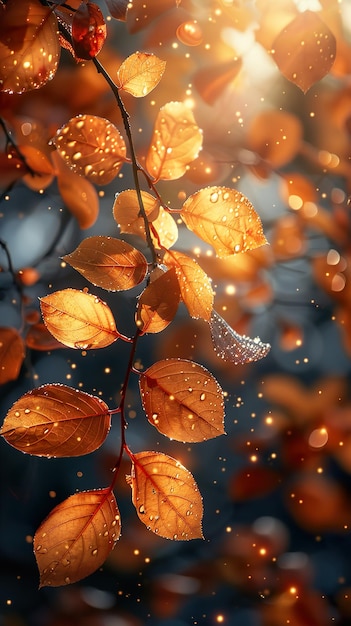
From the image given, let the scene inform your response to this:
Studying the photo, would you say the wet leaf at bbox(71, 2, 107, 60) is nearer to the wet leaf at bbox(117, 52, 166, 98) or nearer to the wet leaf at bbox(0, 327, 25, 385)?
the wet leaf at bbox(117, 52, 166, 98)

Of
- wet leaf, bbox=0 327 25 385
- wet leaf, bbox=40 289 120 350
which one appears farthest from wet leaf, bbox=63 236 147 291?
wet leaf, bbox=0 327 25 385

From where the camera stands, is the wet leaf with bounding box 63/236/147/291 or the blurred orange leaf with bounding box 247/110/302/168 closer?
A: the wet leaf with bounding box 63/236/147/291

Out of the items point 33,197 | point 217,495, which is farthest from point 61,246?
point 217,495

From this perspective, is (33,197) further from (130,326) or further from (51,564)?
(51,564)

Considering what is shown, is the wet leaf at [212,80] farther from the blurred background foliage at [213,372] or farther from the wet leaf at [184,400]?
the wet leaf at [184,400]

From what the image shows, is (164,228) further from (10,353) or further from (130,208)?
(10,353)

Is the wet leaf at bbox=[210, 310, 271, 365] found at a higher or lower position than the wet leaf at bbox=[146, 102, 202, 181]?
lower

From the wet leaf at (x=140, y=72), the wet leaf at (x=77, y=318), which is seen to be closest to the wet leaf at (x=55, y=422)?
the wet leaf at (x=77, y=318)

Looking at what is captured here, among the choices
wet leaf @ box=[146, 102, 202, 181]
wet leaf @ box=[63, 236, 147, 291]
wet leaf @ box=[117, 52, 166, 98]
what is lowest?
wet leaf @ box=[63, 236, 147, 291]
